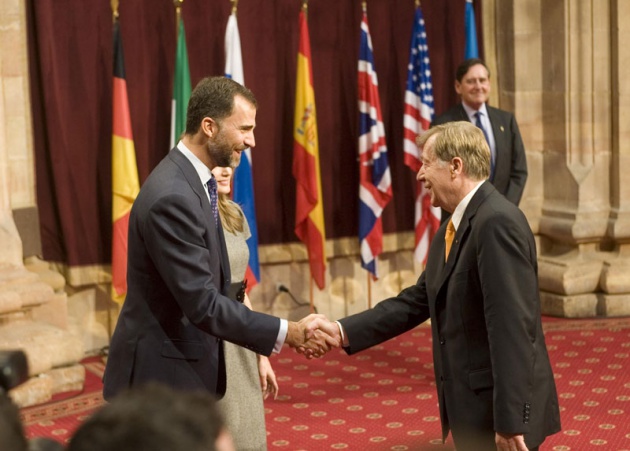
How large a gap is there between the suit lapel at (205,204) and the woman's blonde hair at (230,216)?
90 cm

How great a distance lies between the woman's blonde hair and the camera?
4.81m

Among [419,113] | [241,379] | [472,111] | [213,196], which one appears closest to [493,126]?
[472,111]

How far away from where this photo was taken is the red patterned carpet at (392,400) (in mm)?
5852

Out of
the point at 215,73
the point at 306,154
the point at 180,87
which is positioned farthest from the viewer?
the point at 306,154

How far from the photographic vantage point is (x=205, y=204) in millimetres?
3783

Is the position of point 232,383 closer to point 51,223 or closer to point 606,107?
point 51,223

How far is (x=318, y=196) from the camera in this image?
826 cm

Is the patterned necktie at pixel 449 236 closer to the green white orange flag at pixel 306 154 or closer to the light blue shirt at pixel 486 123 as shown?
the light blue shirt at pixel 486 123

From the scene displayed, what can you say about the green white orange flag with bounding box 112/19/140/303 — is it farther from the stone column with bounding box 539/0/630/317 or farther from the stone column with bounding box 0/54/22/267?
the stone column with bounding box 539/0/630/317

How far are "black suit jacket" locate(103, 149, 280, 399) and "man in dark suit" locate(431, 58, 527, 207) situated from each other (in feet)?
12.5

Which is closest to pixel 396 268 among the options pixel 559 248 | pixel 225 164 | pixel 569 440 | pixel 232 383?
pixel 559 248

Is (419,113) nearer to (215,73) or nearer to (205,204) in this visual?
(215,73)

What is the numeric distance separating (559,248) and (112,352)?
6.04m

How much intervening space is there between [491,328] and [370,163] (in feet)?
16.4
